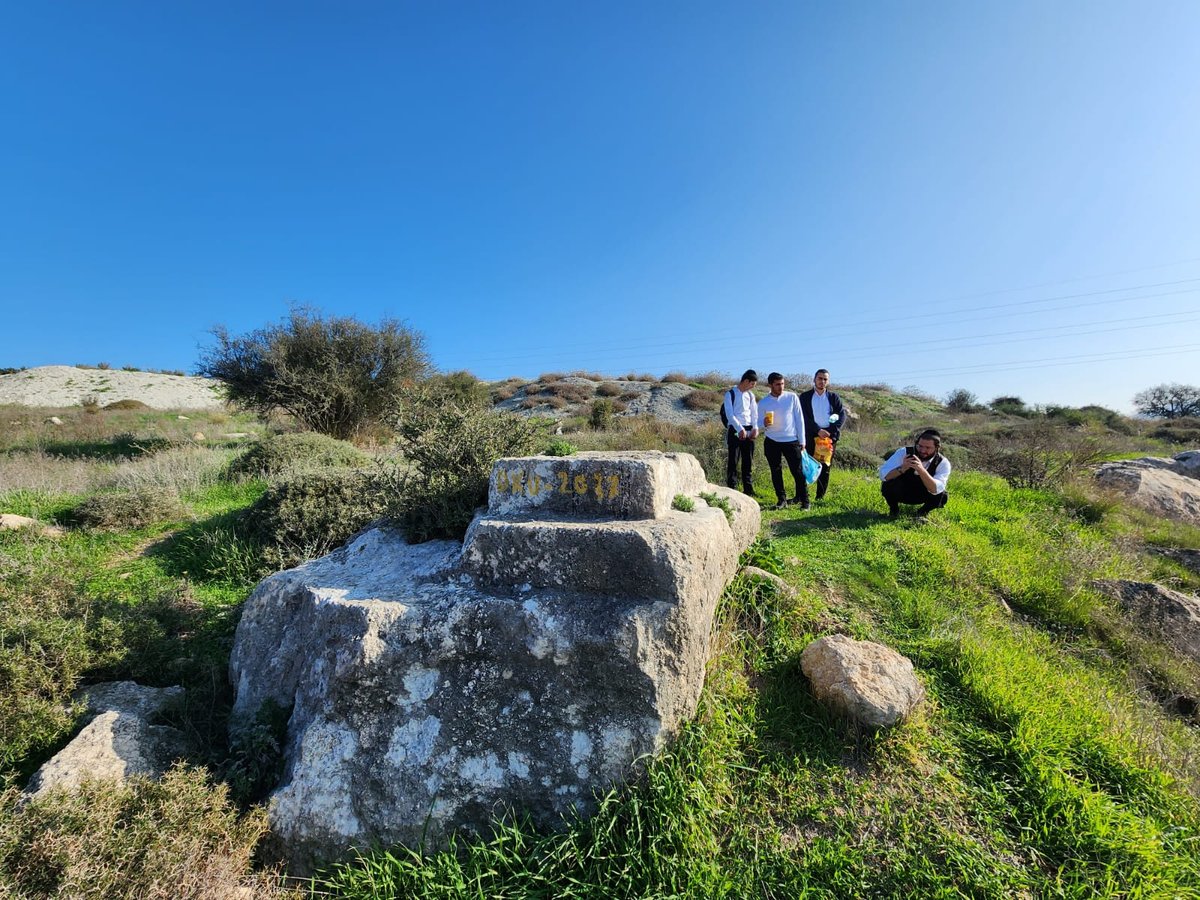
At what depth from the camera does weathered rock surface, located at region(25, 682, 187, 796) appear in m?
2.19

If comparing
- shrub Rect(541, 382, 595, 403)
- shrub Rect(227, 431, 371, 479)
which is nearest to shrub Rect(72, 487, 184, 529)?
shrub Rect(227, 431, 371, 479)

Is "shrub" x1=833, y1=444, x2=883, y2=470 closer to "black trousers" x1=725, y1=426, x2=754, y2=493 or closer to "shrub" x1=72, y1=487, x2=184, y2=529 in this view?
"black trousers" x1=725, y1=426, x2=754, y2=493

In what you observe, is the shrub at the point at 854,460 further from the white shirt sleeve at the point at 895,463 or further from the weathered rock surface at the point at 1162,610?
the weathered rock surface at the point at 1162,610

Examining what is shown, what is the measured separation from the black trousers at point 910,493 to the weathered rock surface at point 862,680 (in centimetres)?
A: 364

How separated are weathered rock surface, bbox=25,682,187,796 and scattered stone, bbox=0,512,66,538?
12.4ft

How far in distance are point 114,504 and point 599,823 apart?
6547 millimetres

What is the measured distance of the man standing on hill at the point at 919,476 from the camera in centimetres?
591

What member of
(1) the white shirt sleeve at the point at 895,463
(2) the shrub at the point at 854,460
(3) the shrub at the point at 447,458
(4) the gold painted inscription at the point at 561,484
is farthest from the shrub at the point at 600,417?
→ (4) the gold painted inscription at the point at 561,484

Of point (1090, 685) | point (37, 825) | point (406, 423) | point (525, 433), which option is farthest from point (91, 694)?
point (1090, 685)

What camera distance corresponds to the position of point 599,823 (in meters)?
2.29

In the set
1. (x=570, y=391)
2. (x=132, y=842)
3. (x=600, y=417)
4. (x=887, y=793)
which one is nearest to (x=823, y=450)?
(x=887, y=793)

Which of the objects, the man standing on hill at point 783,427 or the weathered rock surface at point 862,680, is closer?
the weathered rock surface at point 862,680

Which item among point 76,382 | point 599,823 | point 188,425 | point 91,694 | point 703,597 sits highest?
point 76,382

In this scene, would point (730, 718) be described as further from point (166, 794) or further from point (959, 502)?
point (959, 502)
